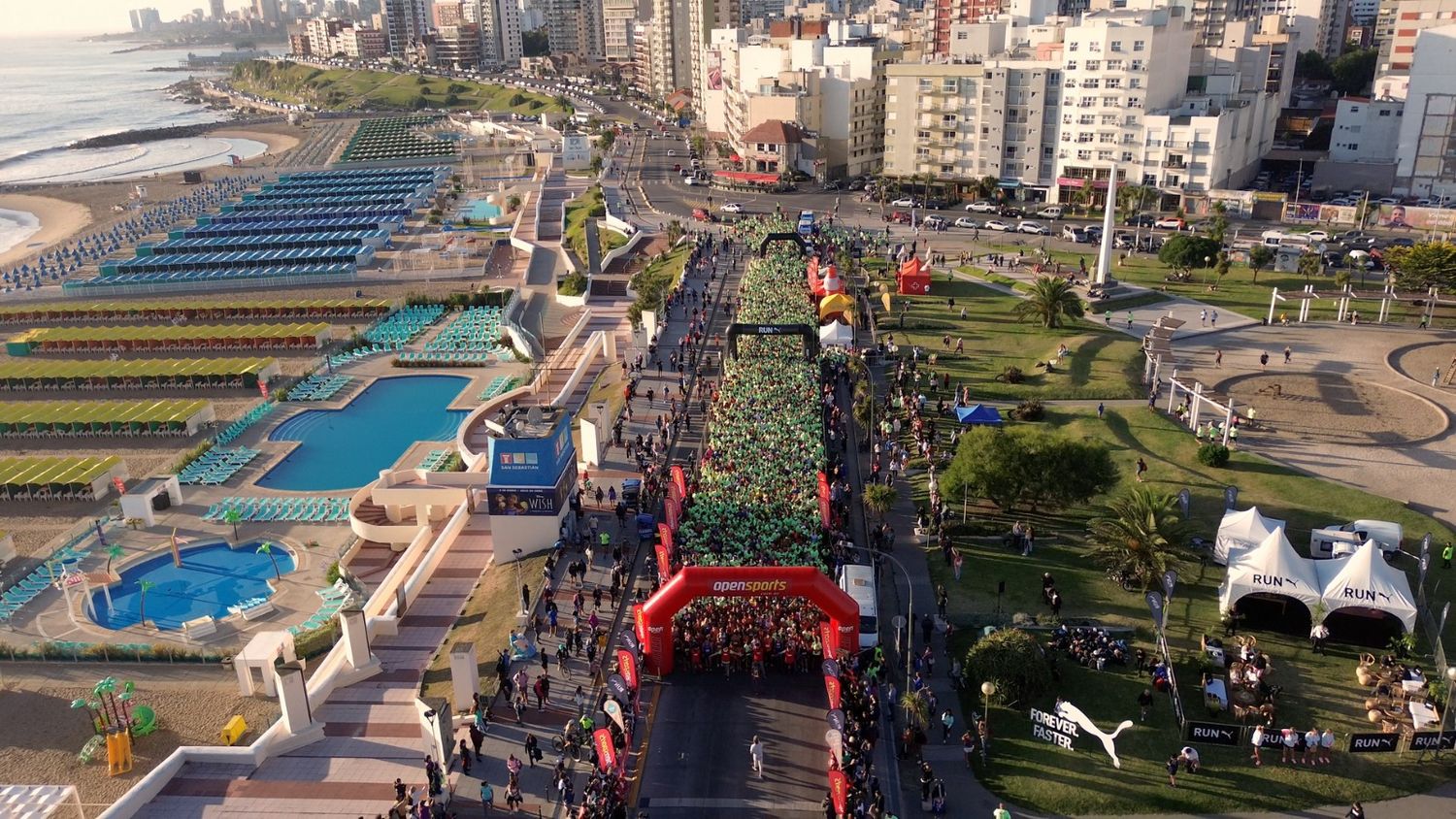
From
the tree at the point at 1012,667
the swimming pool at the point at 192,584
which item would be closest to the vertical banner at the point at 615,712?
the tree at the point at 1012,667

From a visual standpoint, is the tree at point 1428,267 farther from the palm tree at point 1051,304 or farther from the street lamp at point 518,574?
the street lamp at point 518,574

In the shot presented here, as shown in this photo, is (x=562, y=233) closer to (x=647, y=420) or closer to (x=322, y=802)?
(x=647, y=420)

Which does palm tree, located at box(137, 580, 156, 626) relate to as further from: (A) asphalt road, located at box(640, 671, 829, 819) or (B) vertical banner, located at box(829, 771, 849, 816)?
(B) vertical banner, located at box(829, 771, 849, 816)

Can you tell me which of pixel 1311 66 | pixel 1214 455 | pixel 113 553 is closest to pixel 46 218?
pixel 113 553

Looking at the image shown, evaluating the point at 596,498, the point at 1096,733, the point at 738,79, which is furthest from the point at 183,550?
the point at 738,79

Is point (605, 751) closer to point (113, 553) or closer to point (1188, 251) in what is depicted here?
point (113, 553)

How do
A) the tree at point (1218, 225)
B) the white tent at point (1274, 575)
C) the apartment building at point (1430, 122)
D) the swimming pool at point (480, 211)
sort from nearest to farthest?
the white tent at point (1274, 575) → the tree at point (1218, 225) → the apartment building at point (1430, 122) → the swimming pool at point (480, 211)
